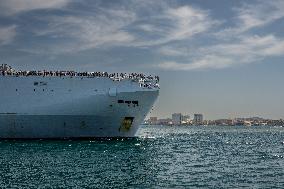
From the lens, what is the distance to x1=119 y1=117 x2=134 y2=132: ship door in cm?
6188

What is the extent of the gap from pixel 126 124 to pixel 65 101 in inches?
374

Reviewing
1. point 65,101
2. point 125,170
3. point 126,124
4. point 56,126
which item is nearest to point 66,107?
point 65,101

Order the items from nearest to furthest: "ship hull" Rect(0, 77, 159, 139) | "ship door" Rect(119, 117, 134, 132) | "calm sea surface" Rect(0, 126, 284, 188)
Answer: "calm sea surface" Rect(0, 126, 284, 188) → "ship hull" Rect(0, 77, 159, 139) → "ship door" Rect(119, 117, 134, 132)

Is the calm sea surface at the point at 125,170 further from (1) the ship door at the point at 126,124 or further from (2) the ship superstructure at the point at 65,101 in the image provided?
(1) the ship door at the point at 126,124

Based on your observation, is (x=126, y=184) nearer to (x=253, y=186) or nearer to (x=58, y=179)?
(x=58, y=179)

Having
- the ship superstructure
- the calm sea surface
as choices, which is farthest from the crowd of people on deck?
the calm sea surface

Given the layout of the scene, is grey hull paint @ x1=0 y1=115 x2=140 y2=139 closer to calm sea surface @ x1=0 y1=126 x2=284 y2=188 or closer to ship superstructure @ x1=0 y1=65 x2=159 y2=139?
ship superstructure @ x1=0 y1=65 x2=159 y2=139

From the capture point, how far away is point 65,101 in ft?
193

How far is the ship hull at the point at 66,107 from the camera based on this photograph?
58875 millimetres

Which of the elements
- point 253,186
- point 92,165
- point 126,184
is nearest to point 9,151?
point 92,165

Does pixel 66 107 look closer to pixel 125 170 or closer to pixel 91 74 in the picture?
pixel 91 74

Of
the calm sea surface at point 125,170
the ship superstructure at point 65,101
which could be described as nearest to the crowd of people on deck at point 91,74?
the ship superstructure at point 65,101

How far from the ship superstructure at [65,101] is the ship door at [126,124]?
1.58 ft

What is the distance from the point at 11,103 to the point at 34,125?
4269mm
